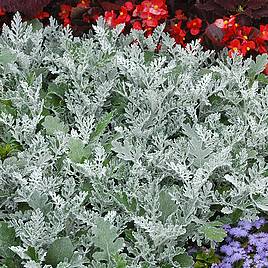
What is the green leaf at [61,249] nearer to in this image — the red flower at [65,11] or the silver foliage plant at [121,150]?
the silver foliage plant at [121,150]

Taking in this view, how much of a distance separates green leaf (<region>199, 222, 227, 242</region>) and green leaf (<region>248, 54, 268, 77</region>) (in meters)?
0.88

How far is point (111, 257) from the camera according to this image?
1836 mm

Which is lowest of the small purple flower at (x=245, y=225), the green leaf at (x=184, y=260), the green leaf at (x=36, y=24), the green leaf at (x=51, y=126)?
the green leaf at (x=184, y=260)

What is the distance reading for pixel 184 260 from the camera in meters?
1.96

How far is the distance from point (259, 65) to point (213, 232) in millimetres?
931

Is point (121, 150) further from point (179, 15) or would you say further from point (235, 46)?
point (179, 15)

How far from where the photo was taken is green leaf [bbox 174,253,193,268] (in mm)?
1946

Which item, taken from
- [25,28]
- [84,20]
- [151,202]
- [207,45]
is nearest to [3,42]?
[25,28]

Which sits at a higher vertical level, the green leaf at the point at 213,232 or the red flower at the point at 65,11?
the red flower at the point at 65,11

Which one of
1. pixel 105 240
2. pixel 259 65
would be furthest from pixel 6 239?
pixel 259 65

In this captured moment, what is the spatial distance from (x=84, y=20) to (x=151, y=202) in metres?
1.40

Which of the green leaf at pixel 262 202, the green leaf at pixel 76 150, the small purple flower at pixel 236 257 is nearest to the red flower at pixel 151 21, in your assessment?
the green leaf at pixel 76 150

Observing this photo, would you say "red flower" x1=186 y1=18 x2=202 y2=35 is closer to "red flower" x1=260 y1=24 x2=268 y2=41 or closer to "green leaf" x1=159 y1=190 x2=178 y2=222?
"red flower" x1=260 y1=24 x2=268 y2=41

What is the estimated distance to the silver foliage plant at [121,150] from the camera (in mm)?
1933
